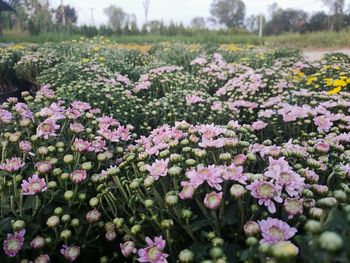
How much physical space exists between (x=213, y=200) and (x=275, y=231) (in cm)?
22

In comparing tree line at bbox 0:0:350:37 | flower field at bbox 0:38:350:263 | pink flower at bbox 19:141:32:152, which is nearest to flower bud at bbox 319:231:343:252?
flower field at bbox 0:38:350:263

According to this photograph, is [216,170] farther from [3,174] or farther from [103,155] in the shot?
[3,174]

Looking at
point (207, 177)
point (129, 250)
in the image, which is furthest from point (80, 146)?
point (207, 177)

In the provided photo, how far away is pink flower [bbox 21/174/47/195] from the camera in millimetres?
1367

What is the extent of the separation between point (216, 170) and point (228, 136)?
1.33 feet

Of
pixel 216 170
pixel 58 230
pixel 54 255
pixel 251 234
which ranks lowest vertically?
pixel 54 255

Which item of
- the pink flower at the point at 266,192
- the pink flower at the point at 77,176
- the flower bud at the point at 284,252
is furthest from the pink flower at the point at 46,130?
the flower bud at the point at 284,252

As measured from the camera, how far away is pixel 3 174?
157 centimetres

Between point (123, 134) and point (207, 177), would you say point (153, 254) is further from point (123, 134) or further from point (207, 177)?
point (123, 134)

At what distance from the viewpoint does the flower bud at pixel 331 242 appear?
690 millimetres

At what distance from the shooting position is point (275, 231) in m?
1.03

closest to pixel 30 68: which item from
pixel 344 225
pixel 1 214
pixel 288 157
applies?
pixel 1 214

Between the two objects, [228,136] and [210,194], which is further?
[228,136]

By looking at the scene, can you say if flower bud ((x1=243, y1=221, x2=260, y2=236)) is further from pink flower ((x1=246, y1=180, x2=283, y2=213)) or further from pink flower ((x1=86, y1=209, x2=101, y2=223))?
pink flower ((x1=86, y1=209, x2=101, y2=223))
